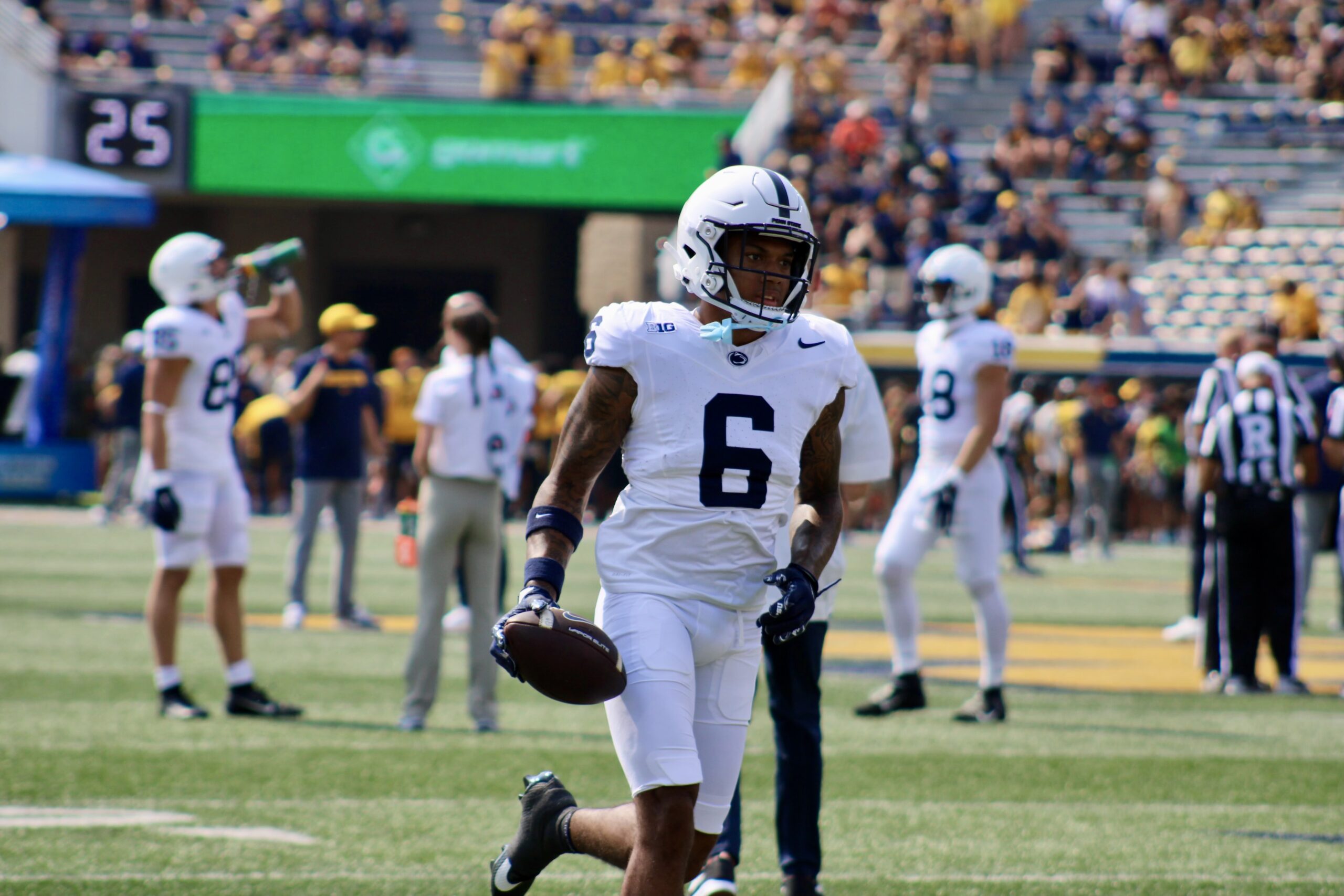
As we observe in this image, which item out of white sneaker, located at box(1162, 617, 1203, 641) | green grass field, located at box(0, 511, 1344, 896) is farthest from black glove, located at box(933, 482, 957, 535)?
white sneaker, located at box(1162, 617, 1203, 641)

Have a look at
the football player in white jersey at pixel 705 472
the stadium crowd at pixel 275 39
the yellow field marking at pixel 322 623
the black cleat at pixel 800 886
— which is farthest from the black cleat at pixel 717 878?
the stadium crowd at pixel 275 39

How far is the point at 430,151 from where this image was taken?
27.8 m

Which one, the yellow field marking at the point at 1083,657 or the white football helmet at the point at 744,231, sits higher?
the white football helmet at the point at 744,231

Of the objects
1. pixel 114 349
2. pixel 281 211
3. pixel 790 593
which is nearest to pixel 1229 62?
pixel 281 211

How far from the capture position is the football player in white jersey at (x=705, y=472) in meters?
4.17

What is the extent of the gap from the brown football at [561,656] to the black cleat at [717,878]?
1338mm

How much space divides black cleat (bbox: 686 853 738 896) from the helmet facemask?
1712 millimetres

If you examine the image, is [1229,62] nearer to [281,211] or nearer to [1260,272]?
[1260,272]

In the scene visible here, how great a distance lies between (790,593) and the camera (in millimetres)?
4164

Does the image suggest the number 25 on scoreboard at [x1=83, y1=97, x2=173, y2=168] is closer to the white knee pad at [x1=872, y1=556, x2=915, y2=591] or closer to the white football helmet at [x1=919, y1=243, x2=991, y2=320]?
the white football helmet at [x1=919, y1=243, x2=991, y2=320]

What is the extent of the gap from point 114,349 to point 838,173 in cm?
1111

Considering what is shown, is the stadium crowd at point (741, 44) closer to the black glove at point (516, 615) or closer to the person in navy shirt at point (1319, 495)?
the person in navy shirt at point (1319, 495)

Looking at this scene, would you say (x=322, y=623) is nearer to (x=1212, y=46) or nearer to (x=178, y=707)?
(x=178, y=707)

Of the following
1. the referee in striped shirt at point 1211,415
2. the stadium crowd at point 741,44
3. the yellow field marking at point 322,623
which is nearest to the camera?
the referee in striped shirt at point 1211,415
